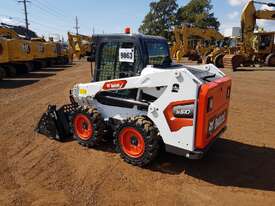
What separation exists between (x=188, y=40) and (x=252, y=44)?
24.8 feet

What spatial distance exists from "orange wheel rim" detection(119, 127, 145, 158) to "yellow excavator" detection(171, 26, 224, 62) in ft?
75.7

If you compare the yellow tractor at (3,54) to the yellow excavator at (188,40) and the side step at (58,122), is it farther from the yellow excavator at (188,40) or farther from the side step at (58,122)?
the yellow excavator at (188,40)

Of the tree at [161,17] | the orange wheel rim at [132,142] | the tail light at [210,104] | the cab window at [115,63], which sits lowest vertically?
the orange wheel rim at [132,142]

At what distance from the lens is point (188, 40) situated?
28.5m

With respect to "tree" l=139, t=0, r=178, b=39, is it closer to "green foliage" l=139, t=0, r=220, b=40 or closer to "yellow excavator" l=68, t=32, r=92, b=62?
"green foliage" l=139, t=0, r=220, b=40

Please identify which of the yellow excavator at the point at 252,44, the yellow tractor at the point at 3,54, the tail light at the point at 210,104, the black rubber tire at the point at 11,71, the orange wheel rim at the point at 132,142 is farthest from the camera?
the yellow excavator at the point at 252,44

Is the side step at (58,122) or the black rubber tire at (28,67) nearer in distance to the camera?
the side step at (58,122)

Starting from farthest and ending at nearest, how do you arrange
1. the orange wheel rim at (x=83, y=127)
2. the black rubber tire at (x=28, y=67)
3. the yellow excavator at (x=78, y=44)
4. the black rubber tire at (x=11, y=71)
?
the yellow excavator at (x=78, y=44)
the black rubber tire at (x=28, y=67)
the black rubber tire at (x=11, y=71)
the orange wheel rim at (x=83, y=127)

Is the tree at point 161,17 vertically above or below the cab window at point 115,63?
above

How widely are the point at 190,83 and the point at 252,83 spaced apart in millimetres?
11590

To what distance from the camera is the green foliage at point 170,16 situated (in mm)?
68312

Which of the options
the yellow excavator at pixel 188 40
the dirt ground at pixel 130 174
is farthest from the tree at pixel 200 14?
the dirt ground at pixel 130 174

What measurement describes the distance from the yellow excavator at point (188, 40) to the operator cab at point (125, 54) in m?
22.2

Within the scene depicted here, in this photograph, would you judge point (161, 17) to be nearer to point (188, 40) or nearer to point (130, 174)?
point (188, 40)
